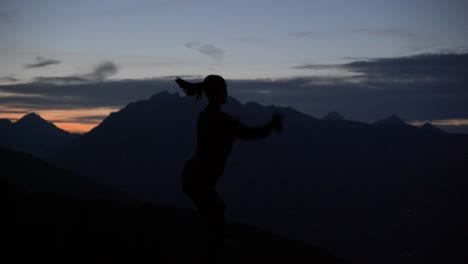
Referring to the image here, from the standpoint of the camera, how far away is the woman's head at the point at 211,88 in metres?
6.70

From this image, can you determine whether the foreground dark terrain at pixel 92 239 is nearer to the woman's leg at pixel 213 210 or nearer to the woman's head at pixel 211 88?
the woman's leg at pixel 213 210

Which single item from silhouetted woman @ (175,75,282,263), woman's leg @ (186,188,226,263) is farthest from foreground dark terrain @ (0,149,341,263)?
silhouetted woman @ (175,75,282,263)

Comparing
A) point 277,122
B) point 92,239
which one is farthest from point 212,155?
point 92,239

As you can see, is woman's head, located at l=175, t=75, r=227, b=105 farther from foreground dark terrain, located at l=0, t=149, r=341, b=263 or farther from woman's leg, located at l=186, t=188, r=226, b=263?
foreground dark terrain, located at l=0, t=149, r=341, b=263

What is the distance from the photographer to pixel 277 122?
6.19m

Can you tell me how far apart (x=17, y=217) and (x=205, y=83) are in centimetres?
995

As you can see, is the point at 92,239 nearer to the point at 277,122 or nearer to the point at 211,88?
the point at 211,88

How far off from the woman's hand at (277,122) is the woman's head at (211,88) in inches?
33.2

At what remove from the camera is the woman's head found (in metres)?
6.70

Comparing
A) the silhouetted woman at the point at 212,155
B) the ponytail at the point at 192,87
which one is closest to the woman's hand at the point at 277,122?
the silhouetted woman at the point at 212,155

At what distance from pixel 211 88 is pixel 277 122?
1.13 meters

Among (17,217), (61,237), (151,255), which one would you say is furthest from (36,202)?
(151,255)

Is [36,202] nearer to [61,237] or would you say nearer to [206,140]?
[61,237]

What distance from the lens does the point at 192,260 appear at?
1288cm
